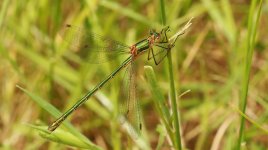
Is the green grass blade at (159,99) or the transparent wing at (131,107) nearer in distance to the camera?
the green grass blade at (159,99)

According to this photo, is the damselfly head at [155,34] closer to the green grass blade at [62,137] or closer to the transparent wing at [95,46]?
the transparent wing at [95,46]

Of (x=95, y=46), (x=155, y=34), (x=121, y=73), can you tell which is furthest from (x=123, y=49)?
(x=121, y=73)

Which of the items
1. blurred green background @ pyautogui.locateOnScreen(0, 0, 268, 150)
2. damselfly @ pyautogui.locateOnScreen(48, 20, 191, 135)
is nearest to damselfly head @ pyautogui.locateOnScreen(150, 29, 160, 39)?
damselfly @ pyautogui.locateOnScreen(48, 20, 191, 135)

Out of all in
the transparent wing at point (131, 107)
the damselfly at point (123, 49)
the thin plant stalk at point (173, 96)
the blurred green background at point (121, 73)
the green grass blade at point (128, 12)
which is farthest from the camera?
the green grass blade at point (128, 12)

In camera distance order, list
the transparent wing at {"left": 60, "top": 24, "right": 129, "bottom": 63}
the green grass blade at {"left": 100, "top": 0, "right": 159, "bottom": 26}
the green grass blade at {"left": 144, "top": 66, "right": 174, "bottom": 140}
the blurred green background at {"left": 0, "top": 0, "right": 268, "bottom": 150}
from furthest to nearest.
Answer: the green grass blade at {"left": 100, "top": 0, "right": 159, "bottom": 26} → the blurred green background at {"left": 0, "top": 0, "right": 268, "bottom": 150} → the transparent wing at {"left": 60, "top": 24, "right": 129, "bottom": 63} → the green grass blade at {"left": 144, "top": 66, "right": 174, "bottom": 140}

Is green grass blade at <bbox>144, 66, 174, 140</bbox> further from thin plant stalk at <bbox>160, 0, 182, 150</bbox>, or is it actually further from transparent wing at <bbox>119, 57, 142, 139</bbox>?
transparent wing at <bbox>119, 57, 142, 139</bbox>

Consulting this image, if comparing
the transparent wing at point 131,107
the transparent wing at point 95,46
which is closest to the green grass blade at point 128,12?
the transparent wing at point 95,46

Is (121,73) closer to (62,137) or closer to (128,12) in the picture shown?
(128,12)

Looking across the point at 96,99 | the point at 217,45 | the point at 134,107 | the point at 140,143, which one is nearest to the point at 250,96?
the point at 217,45

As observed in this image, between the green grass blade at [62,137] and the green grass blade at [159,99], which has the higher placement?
the green grass blade at [159,99]
